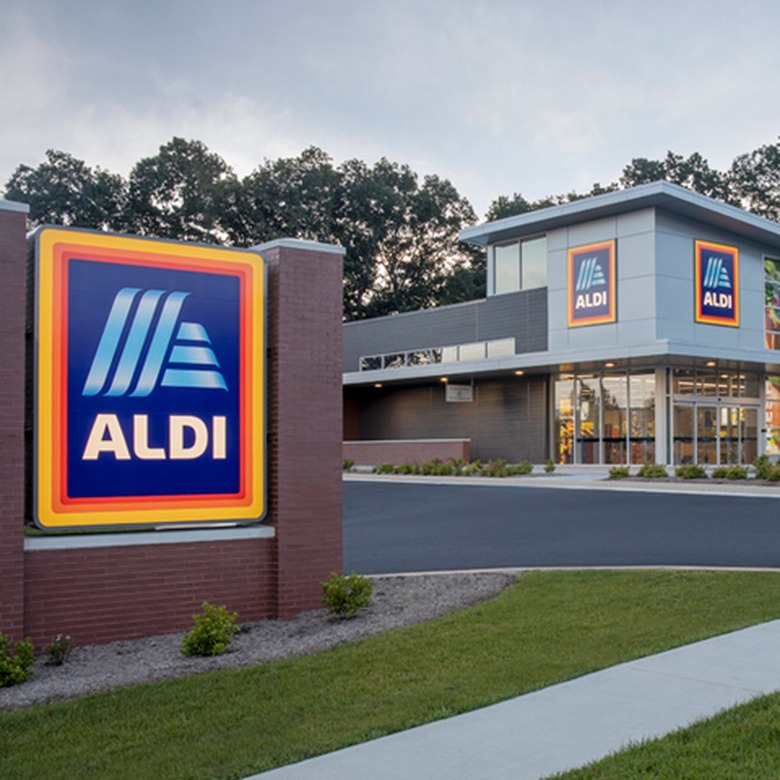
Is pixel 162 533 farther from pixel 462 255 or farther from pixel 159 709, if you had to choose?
pixel 462 255

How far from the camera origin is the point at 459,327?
125 ft

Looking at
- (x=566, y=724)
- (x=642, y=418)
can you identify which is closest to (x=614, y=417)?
(x=642, y=418)

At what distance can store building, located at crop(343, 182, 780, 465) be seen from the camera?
1204 inches

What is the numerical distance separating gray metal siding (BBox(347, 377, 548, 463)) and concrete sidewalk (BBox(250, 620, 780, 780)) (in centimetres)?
2811

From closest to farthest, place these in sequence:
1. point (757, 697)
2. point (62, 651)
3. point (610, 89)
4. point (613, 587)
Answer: point (757, 697), point (62, 651), point (613, 587), point (610, 89)

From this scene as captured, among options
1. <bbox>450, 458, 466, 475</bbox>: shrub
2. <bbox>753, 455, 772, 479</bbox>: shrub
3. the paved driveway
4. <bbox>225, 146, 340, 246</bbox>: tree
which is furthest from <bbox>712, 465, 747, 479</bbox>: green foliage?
<bbox>225, 146, 340, 246</bbox>: tree

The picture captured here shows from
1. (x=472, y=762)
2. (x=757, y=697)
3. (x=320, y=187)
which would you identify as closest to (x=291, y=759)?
(x=472, y=762)

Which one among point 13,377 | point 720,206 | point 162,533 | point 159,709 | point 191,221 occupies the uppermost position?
point 191,221

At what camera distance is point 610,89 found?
93.9 feet

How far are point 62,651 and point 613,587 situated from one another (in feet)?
18.0

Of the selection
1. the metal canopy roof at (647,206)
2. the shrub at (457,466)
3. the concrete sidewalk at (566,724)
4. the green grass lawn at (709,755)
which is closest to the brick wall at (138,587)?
the concrete sidewalk at (566,724)

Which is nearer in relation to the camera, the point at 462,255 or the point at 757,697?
the point at 757,697

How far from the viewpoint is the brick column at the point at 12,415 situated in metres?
7.73

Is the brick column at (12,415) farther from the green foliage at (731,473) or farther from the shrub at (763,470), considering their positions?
the green foliage at (731,473)
